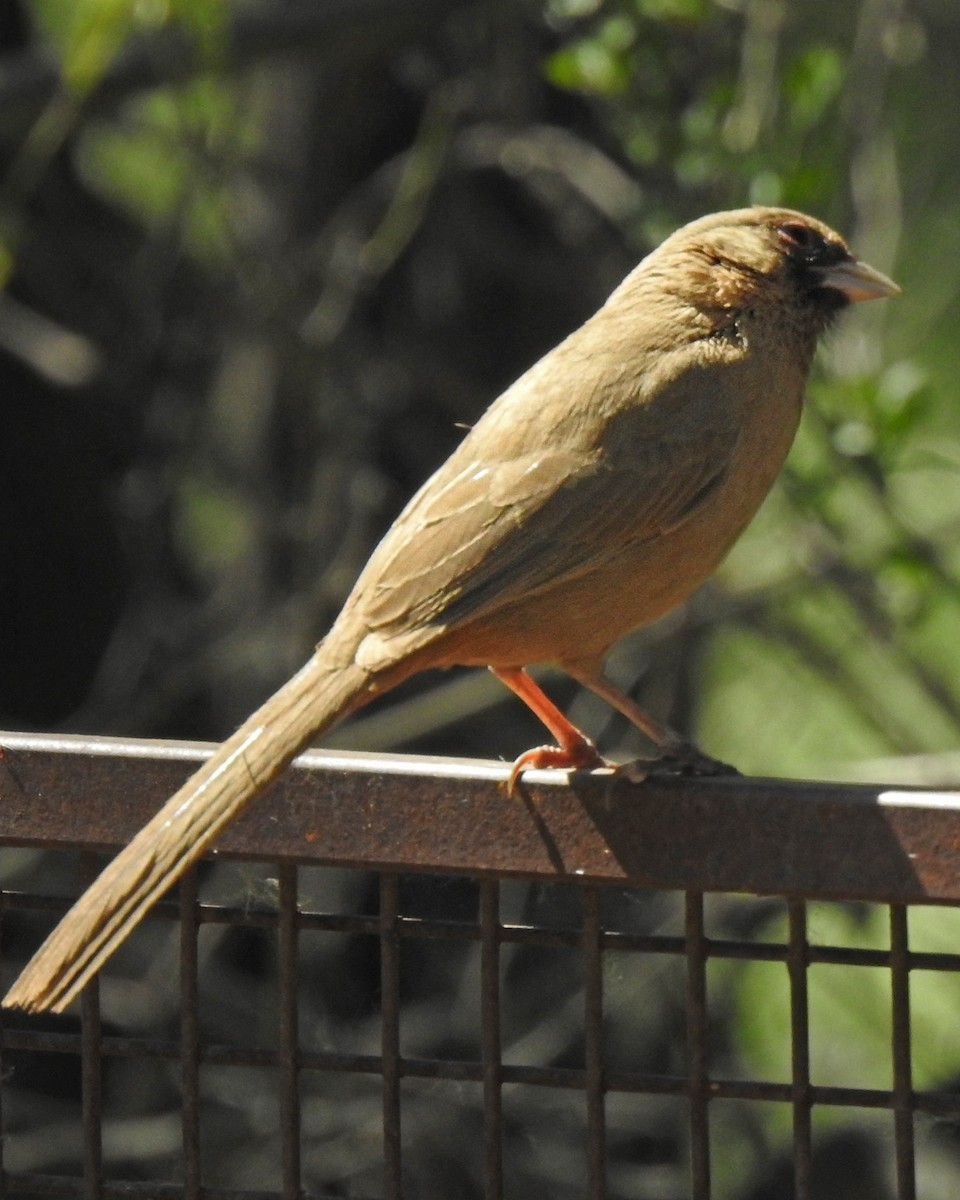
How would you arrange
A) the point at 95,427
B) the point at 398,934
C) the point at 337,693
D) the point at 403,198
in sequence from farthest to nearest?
the point at 95,427
the point at 403,198
the point at 337,693
the point at 398,934

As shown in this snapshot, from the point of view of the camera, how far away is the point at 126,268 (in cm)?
728

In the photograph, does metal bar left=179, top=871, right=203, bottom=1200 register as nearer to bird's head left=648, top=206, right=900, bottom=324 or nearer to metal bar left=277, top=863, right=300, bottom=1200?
metal bar left=277, top=863, right=300, bottom=1200

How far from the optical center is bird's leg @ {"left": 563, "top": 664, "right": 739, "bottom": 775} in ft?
10.2

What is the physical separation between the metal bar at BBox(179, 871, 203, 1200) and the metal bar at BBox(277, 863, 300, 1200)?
0.13 metres

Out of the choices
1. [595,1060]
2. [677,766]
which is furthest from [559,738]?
[595,1060]

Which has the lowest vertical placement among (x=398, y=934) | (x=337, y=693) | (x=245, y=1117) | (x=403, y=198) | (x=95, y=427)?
(x=245, y=1117)

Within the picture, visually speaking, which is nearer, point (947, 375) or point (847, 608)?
point (847, 608)

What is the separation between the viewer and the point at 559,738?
3906 mm

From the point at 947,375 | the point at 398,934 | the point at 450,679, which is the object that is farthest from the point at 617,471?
the point at 947,375

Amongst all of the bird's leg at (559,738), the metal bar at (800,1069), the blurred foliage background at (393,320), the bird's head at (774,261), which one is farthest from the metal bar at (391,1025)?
the blurred foliage background at (393,320)

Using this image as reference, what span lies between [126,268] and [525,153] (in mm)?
1771

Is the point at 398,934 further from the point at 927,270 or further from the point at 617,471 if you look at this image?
the point at 927,270

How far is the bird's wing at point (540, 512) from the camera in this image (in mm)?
3711

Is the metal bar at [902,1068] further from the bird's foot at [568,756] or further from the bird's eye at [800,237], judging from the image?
Answer: the bird's eye at [800,237]
